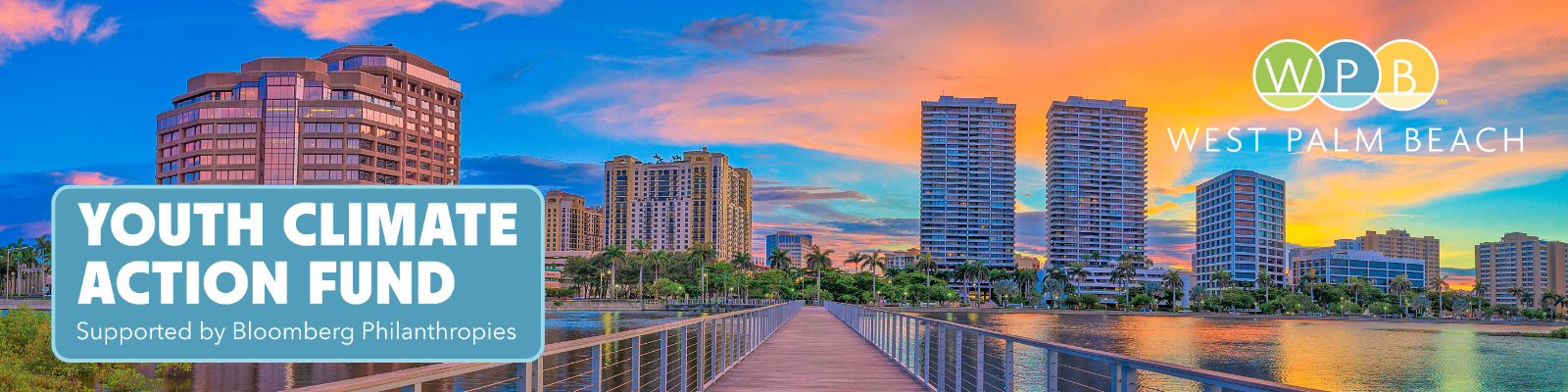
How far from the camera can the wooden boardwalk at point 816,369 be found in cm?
1222

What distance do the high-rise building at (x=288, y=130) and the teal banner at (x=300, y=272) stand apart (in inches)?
4446

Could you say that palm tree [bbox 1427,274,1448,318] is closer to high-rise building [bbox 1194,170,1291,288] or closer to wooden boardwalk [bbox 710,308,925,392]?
high-rise building [bbox 1194,170,1291,288]

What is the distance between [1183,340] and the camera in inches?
2844

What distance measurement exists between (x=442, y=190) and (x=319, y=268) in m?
0.99

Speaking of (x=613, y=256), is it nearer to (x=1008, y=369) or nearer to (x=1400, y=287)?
(x=1008, y=369)

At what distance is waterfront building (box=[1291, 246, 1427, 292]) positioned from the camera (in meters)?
186

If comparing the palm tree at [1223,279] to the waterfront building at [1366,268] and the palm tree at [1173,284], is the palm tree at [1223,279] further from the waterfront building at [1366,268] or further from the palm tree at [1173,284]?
the waterfront building at [1366,268]

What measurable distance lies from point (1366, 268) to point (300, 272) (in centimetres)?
21689

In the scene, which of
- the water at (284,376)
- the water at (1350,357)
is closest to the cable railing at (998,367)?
the water at (284,376)

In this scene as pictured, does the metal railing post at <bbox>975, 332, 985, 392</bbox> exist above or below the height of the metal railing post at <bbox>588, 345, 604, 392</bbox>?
below

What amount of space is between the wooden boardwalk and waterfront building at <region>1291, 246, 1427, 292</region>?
194 m

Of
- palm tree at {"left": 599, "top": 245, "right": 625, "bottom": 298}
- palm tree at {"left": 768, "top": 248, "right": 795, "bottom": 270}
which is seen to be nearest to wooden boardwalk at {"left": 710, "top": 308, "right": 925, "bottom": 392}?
palm tree at {"left": 599, "top": 245, "right": 625, "bottom": 298}

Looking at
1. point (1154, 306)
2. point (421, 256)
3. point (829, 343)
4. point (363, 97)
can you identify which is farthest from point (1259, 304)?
point (421, 256)

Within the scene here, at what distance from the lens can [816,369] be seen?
14.4m
